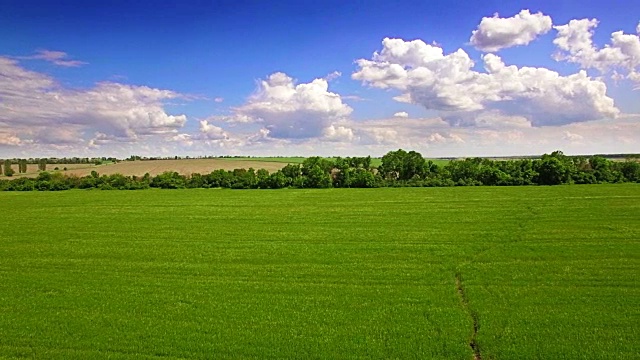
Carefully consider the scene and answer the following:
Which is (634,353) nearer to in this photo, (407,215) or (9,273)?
(9,273)

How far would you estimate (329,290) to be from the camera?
20.4m

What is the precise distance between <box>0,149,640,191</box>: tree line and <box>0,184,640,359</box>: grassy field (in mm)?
57318

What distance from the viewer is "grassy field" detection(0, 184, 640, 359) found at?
14.7m

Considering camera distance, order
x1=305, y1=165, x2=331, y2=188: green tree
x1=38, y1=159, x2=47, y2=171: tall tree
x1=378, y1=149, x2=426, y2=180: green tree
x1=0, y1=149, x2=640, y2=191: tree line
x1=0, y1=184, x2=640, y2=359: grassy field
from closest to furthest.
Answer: x1=0, y1=184, x2=640, y2=359: grassy field < x1=0, y1=149, x2=640, y2=191: tree line < x1=305, y1=165, x2=331, y2=188: green tree < x1=378, y1=149, x2=426, y2=180: green tree < x1=38, y1=159, x2=47, y2=171: tall tree

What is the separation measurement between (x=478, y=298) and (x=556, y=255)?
34.4 ft

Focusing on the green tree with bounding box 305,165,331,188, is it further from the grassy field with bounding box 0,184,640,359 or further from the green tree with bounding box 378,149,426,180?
the grassy field with bounding box 0,184,640,359

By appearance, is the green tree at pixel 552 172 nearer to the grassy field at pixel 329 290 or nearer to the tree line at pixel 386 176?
the tree line at pixel 386 176

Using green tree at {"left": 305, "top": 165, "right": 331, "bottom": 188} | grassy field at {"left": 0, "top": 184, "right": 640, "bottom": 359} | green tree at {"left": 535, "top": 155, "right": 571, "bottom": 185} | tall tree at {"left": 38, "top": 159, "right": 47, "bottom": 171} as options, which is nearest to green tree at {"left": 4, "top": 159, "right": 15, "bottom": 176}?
tall tree at {"left": 38, "top": 159, "right": 47, "bottom": 171}

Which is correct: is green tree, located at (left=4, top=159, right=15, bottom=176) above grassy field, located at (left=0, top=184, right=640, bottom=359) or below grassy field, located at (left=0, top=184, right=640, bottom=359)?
above

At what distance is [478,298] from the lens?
18781 millimetres

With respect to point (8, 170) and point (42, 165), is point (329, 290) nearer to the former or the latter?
point (8, 170)

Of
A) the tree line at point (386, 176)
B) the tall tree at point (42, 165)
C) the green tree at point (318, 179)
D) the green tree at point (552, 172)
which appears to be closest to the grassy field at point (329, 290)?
the green tree at point (552, 172)

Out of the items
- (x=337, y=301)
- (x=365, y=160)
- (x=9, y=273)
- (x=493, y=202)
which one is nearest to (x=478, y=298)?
(x=337, y=301)

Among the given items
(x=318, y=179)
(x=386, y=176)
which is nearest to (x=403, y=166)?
(x=386, y=176)
